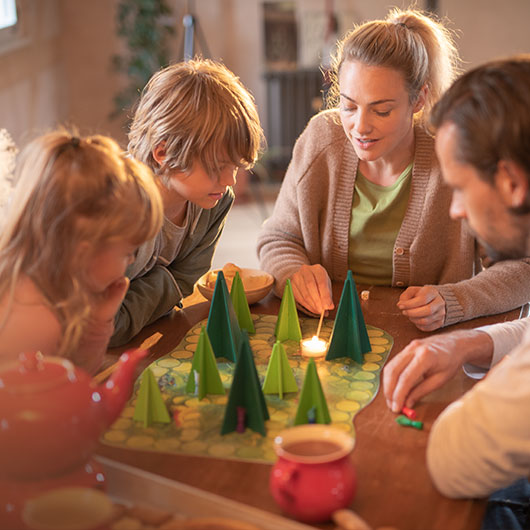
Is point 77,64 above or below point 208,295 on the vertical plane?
above

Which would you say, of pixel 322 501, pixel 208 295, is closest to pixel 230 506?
pixel 322 501

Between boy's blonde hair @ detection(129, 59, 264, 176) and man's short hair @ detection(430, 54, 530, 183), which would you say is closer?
man's short hair @ detection(430, 54, 530, 183)

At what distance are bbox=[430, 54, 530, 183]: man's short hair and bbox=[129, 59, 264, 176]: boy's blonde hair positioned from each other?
2.06 ft

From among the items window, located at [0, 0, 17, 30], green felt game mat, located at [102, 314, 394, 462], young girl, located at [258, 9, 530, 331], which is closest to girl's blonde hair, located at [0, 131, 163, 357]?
green felt game mat, located at [102, 314, 394, 462]

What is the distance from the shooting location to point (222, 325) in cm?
146

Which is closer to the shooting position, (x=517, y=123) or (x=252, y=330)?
(x=517, y=123)

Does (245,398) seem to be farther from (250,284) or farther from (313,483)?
(250,284)

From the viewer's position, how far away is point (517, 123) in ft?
3.20

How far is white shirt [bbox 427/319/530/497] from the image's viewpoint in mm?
941

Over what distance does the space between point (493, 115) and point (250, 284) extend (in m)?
0.89

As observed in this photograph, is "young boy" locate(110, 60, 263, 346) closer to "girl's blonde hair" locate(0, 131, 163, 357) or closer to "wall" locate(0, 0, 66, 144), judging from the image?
"girl's blonde hair" locate(0, 131, 163, 357)

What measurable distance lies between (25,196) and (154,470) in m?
0.46

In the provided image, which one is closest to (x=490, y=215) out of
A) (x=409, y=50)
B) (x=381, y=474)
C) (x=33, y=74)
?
(x=381, y=474)

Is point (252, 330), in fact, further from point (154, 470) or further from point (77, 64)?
point (77, 64)
